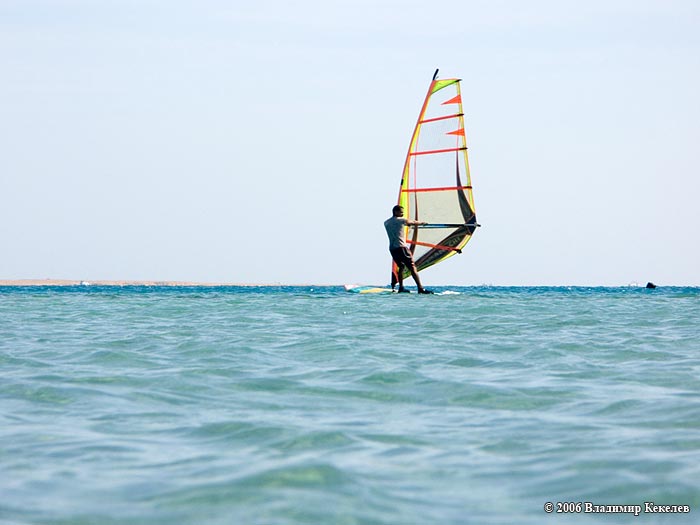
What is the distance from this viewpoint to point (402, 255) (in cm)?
2250

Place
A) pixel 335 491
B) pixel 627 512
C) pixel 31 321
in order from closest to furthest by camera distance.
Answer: pixel 627 512, pixel 335 491, pixel 31 321

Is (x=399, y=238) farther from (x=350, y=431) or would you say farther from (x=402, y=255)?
(x=350, y=431)

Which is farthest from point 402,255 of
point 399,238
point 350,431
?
point 350,431

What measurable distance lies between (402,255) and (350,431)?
17690 millimetres

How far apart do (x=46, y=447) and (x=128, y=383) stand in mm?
2140

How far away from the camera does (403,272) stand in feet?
79.1

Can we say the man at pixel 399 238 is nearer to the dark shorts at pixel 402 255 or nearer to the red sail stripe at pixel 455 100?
the dark shorts at pixel 402 255

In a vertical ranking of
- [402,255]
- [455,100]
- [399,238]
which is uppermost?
[455,100]

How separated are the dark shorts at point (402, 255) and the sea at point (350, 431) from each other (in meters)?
12.5

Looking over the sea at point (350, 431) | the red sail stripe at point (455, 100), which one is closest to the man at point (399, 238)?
the red sail stripe at point (455, 100)

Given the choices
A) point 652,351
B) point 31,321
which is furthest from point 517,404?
point 31,321

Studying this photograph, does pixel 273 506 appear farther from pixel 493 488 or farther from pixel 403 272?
pixel 403 272

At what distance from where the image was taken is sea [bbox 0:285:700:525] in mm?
3557

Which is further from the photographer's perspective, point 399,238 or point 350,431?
point 399,238
